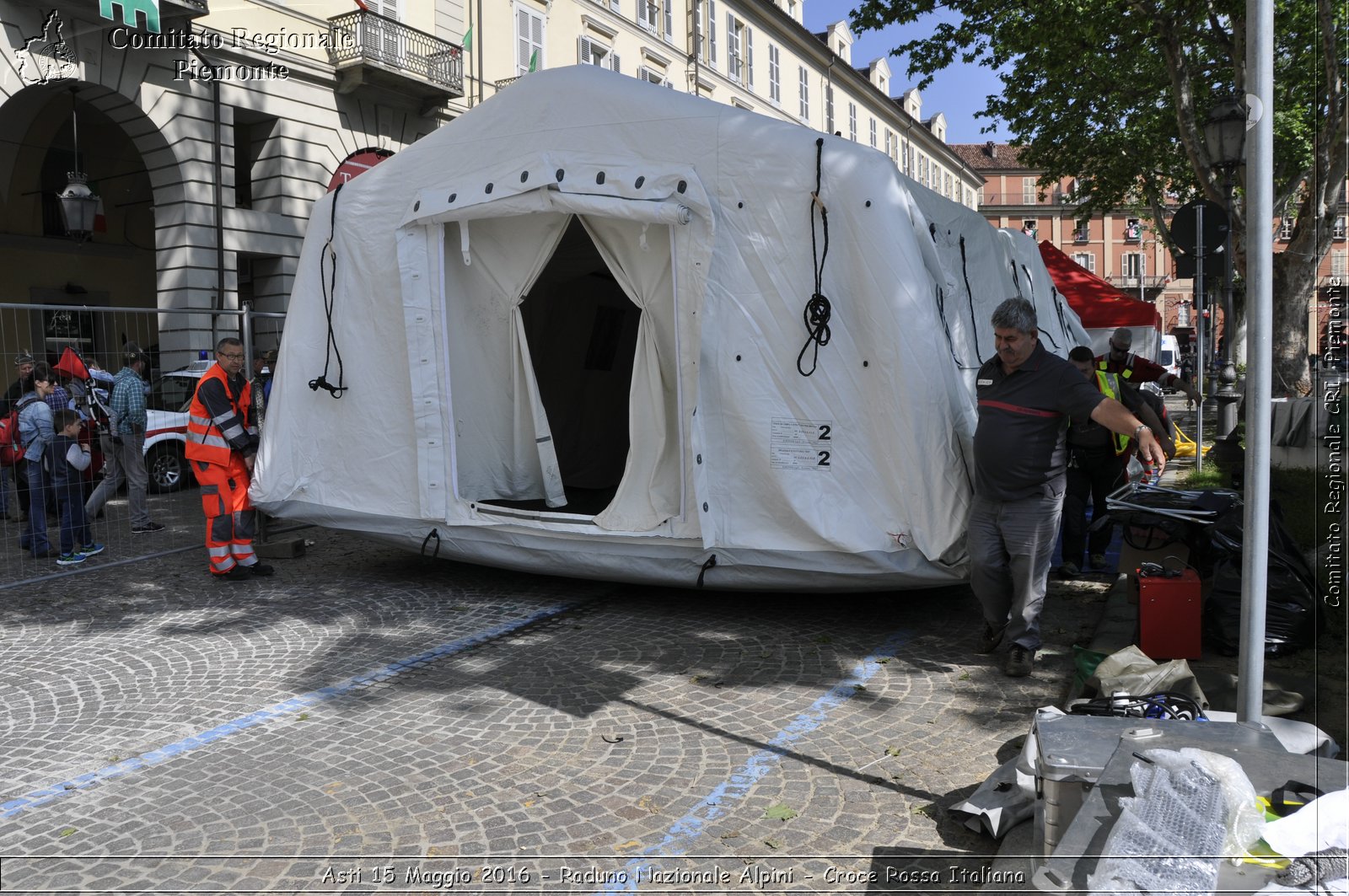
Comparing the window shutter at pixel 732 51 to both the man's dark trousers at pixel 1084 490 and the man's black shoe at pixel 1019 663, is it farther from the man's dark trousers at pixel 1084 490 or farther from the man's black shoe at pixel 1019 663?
the man's black shoe at pixel 1019 663

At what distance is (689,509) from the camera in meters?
6.00

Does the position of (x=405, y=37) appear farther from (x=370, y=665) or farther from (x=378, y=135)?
(x=370, y=665)

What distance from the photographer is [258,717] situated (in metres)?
4.59

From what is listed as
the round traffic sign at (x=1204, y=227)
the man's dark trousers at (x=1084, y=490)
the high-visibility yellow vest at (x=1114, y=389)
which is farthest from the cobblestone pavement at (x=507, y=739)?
the round traffic sign at (x=1204, y=227)

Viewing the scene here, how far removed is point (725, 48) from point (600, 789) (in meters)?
33.8

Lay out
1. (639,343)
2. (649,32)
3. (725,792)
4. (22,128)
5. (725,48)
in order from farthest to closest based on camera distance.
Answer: (725,48), (649,32), (22,128), (639,343), (725,792)

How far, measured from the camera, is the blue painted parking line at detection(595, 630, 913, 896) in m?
3.20

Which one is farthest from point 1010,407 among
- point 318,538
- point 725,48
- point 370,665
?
point 725,48

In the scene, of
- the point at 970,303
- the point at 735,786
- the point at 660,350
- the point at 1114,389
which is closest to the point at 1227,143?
the point at 1114,389

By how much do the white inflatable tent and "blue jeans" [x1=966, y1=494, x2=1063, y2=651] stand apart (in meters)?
0.20

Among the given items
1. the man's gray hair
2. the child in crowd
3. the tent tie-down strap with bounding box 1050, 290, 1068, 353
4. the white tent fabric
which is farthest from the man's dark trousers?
the child in crowd

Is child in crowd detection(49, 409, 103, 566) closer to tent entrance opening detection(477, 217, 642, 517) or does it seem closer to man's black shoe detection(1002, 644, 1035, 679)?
tent entrance opening detection(477, 217, 642, 517)

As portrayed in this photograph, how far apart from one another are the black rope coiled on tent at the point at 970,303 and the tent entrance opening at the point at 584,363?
365 cm

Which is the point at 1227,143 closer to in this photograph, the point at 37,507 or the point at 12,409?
the point at 37,507
